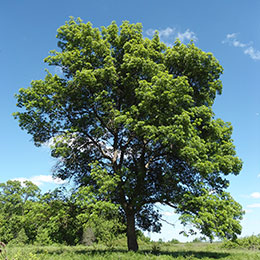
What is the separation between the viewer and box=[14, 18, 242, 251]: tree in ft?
46.9

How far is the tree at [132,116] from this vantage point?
1430 cm

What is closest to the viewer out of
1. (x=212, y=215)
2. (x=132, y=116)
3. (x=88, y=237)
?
(x=212, y=215)

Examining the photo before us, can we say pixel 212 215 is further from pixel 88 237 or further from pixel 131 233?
pixel 88 237

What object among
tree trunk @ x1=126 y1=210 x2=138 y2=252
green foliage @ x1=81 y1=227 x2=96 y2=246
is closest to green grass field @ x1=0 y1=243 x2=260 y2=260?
tree trunk @ x1=126 y1=210 x2=138 y2=252

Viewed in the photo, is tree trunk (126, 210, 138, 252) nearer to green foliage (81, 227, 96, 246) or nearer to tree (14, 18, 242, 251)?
tree (14, 18, 242, 251)

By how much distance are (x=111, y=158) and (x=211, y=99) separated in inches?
336

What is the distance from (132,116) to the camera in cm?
1512

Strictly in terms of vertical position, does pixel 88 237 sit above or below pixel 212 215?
below

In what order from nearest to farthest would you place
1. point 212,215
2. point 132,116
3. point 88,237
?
point 212,215 → point 132,116 → point 88,237

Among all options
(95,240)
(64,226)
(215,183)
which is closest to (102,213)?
(64,226)

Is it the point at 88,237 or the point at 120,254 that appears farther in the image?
the point at 88,237

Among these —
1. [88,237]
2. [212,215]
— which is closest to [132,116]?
[212,215]

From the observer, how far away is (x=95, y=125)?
55.2ft

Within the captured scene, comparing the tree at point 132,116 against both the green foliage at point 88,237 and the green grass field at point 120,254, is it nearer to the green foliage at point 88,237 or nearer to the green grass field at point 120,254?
the green grass field at point 120,254
